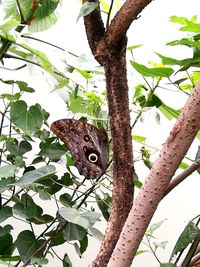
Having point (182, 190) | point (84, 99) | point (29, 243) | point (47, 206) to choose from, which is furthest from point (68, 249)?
point (84, 99)

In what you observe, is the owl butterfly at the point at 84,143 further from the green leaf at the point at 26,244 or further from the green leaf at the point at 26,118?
the green leaf at the point at 26,244

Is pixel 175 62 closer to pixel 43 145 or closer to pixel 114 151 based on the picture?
pixel 114 151

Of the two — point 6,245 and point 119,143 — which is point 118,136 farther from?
point 6,245

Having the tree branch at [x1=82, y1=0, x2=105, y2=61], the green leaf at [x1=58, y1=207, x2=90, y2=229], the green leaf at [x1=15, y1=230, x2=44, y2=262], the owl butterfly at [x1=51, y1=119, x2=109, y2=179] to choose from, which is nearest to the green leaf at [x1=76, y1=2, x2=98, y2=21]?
the tree branch at [x1=82, y1=0, x2=105, y2=61]

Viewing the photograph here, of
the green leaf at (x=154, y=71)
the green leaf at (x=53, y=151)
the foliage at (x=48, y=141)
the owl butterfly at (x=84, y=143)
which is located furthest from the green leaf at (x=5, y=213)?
the green leaf at (x=154, y=71)

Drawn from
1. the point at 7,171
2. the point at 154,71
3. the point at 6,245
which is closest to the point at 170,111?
the point at 154,71

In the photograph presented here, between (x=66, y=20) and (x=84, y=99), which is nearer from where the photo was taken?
(x=84, y=99)
